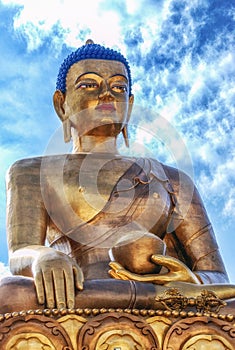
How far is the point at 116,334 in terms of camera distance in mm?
5570

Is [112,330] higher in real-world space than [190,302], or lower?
lower

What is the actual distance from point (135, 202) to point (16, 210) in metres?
1.02

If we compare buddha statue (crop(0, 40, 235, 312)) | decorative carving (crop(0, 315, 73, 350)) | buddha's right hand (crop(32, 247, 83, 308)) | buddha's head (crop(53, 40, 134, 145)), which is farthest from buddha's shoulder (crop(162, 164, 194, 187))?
decorative carving (crop(0, 315, 73, 350))

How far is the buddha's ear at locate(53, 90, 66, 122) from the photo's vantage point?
8.27 metres

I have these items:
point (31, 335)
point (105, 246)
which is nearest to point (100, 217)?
point (105, 246)

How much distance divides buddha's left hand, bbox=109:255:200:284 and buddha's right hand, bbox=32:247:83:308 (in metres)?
0.41

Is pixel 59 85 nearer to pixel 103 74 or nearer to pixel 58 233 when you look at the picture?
pixel 103 74

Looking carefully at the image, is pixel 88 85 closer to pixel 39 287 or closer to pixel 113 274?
pixel 113 274

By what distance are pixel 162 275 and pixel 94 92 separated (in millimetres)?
2274

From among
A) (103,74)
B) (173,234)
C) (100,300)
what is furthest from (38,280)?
(103,74)

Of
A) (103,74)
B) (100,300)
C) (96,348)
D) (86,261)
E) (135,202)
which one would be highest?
(103,74)

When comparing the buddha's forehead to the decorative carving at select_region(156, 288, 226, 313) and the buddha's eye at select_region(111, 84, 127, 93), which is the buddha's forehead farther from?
the decorative carving at select_region(156, 288, 226, 313)

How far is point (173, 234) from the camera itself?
7.64m

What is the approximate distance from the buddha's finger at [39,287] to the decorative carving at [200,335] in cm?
90
